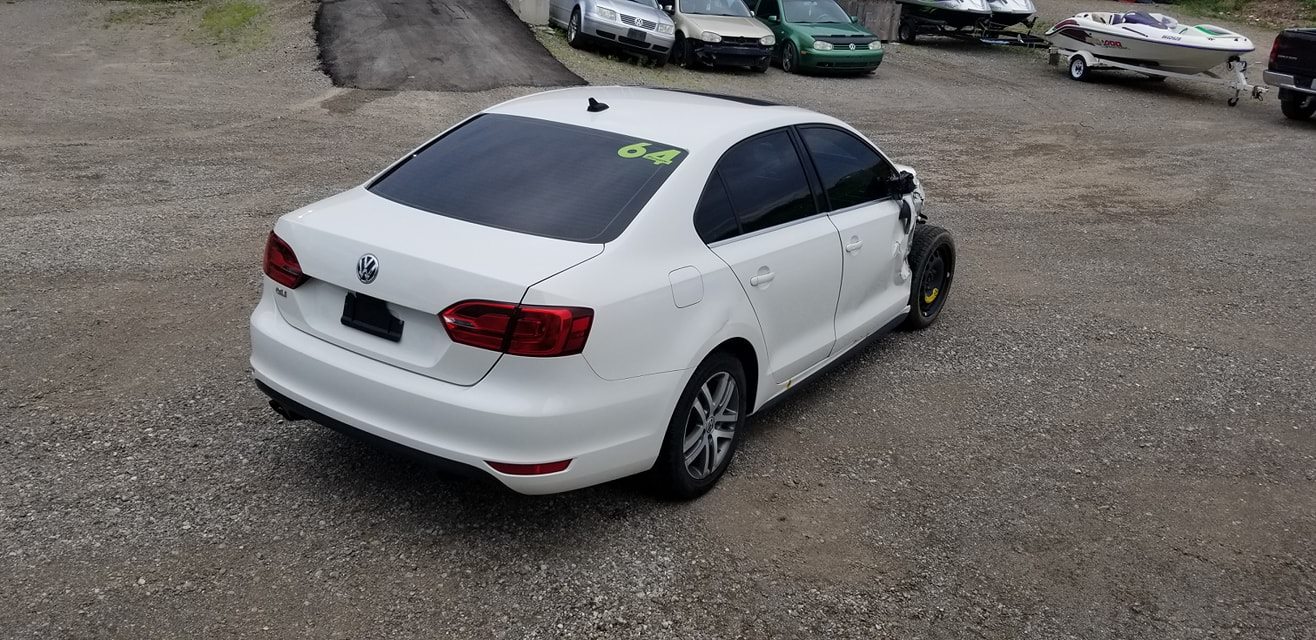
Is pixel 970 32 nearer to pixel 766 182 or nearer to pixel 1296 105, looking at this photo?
pixel 1296 105

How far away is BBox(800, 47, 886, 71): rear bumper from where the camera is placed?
18.8 m

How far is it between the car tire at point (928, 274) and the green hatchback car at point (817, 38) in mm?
12698

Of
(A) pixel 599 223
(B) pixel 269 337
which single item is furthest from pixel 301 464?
(A) pixel 599 223

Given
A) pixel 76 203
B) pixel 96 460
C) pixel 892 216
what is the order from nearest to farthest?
pixel 96 460 < pixel 892 216 < pixel 76 203

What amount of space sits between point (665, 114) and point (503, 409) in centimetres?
188

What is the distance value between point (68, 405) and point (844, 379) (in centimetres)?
396

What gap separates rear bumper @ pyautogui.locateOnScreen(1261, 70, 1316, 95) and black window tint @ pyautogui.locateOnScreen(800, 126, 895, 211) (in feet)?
46.5

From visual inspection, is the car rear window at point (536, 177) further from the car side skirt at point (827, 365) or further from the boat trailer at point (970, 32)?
the boat trailer at point (970, 32)

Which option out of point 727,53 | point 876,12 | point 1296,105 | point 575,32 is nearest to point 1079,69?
point 1296,105

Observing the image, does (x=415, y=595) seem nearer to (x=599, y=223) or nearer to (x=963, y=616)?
(x=599, y=223)

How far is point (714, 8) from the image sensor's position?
19000 mm

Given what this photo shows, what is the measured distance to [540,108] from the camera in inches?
193

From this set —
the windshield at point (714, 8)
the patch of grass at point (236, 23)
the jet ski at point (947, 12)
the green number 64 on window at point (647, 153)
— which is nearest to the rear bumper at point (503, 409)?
the green number 64 on window at point (647, 153)

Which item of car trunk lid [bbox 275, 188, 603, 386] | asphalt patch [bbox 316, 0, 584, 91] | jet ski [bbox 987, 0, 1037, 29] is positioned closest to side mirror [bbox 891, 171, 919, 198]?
car trunk lid [bbox 275, 188, 603, 386]
